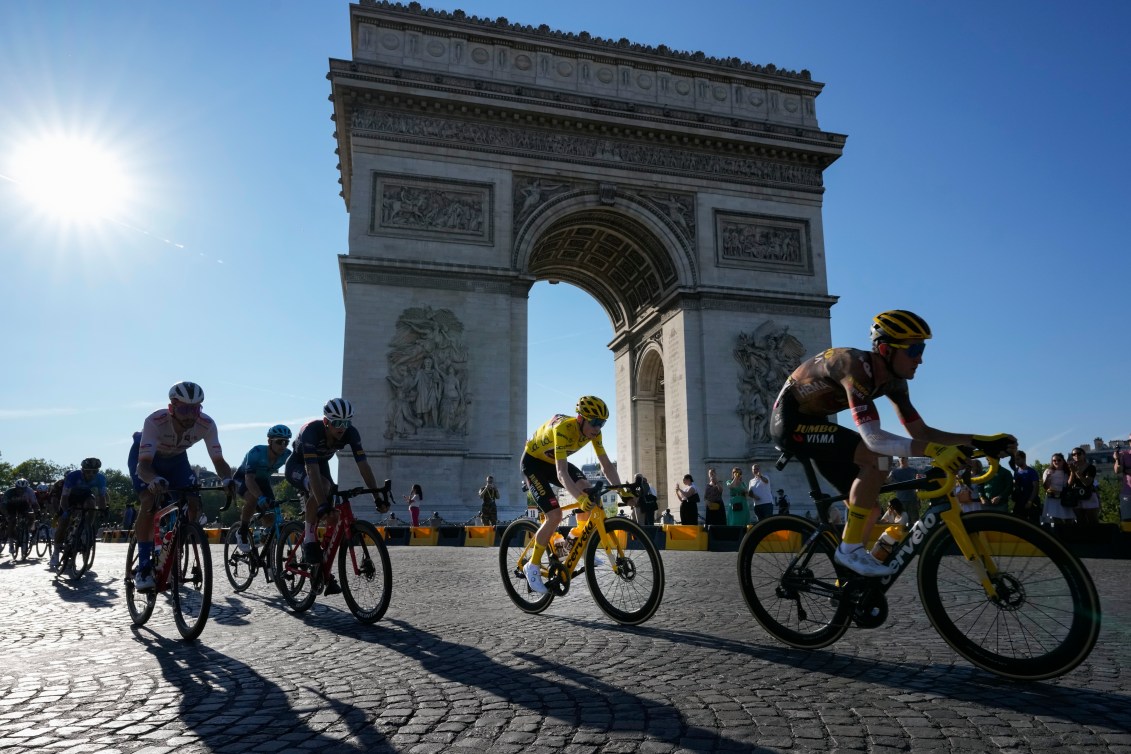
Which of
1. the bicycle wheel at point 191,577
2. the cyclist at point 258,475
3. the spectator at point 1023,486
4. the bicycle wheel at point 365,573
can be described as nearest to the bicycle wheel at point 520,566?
the bicycle wheel at point 365,573

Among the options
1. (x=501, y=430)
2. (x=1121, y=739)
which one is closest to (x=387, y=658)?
(x=1121, y=739)

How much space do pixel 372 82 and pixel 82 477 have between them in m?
16.5

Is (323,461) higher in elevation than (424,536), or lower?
higher

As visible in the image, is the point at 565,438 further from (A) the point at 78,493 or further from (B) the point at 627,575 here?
(A) the point at 78,493

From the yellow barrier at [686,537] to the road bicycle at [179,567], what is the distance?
1064 cm

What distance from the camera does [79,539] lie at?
990 cm

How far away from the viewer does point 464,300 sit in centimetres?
2317

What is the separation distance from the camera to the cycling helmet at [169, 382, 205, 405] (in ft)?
19.1

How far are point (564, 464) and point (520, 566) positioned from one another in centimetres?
97

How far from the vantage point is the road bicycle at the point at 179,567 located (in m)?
4.96

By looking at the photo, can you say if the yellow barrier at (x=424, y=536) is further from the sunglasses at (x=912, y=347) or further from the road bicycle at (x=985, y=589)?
the sunglasses at (x=912, y=347)

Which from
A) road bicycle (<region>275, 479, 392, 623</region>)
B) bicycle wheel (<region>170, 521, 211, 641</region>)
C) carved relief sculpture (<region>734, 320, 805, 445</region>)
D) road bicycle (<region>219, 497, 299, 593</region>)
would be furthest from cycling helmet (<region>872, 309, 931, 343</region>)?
carved relief sculpture (<region>734, 320, 805, 445</region>)

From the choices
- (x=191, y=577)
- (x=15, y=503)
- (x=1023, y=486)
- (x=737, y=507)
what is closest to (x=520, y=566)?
(x=191, y=577)

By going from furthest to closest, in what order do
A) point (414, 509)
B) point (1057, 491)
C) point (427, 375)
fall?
point (427, 375) < point (414, 509) < point (1057, 491)
